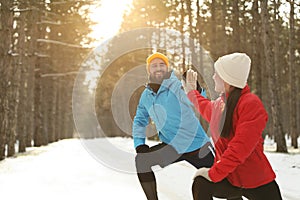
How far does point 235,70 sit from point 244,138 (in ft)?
1.87

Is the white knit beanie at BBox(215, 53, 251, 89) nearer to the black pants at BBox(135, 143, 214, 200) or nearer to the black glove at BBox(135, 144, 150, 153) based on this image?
the black pants at BBox(135, 143, 214, 200)

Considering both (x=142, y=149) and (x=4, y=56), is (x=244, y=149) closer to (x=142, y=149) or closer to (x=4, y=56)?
(x=142, y=149)

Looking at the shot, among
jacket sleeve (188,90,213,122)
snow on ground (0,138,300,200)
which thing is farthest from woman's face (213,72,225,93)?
snow on ground (0,138,300,200)

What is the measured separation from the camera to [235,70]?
356 centimetres

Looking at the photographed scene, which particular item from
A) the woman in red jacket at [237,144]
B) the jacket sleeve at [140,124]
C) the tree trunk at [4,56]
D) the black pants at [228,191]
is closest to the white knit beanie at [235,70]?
the woman in red jacket at [237,144]

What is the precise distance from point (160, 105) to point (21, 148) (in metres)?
19.1

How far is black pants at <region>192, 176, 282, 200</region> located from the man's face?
227 cm

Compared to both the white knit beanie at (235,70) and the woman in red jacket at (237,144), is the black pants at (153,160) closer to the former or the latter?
the woman in red jacket at (237,144)

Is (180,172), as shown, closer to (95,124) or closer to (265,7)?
(265,7)

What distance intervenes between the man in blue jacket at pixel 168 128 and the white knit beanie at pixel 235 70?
186cm

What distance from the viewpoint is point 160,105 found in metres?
5.59

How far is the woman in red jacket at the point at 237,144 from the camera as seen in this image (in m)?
3.27

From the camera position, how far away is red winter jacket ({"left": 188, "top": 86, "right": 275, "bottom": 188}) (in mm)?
3262

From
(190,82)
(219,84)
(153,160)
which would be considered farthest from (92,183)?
(219,84)
